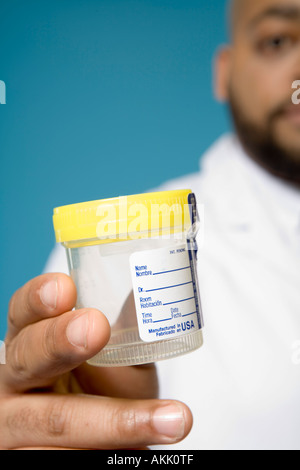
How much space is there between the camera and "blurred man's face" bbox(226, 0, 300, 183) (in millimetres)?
1504

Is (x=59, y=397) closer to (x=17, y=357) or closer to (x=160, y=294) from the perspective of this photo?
(x=17, y=357)

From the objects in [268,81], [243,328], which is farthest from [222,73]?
[243,328]

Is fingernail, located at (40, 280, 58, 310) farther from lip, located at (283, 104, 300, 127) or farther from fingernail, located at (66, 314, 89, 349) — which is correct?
lip, located at (283, 104, 300, 127)

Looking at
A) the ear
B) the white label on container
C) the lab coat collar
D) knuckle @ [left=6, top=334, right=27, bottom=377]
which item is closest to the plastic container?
the white label on container

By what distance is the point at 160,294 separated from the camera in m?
0.63

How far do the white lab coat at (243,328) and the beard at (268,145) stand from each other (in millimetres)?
103

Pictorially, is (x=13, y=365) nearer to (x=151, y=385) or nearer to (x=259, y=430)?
(x=151, y=385)

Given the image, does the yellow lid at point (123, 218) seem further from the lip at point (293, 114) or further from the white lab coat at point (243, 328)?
the lip at point (293, 114)

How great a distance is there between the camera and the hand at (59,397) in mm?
623

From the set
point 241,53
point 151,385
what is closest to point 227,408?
point 151,385

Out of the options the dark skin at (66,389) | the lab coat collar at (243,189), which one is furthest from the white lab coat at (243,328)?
the dark skin at (66,389)

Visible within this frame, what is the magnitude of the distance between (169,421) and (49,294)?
0.80 feet

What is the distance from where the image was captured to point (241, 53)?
5.34ft
